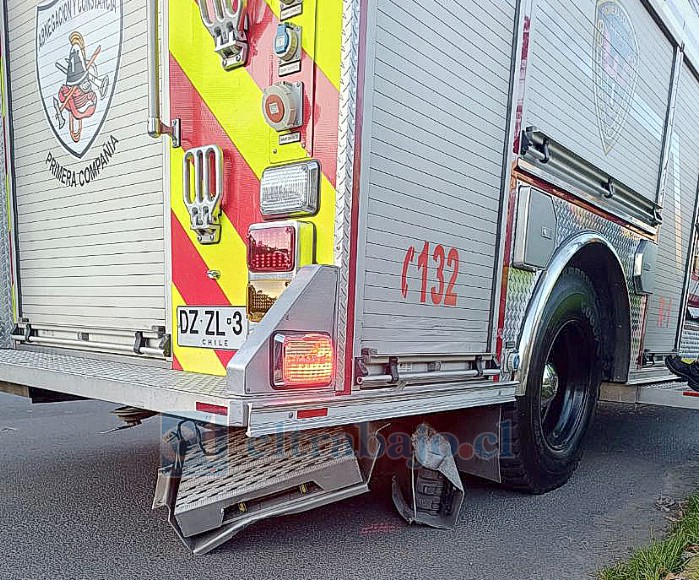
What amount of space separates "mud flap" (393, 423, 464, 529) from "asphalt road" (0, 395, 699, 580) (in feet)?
0.23

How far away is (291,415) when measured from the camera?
1919 mm

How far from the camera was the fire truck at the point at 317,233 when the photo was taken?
Result: 7.00 feet

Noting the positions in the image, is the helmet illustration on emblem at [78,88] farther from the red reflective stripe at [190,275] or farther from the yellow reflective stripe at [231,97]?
the red reflective stripe at [190,275]

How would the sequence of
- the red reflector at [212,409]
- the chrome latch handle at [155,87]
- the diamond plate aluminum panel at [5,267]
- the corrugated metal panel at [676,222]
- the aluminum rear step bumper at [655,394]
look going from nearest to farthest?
the red reflector at [212,409] → the chrome latch handle at [155,87] → the diamond plate aluminum panel at [5,267] → the aluminum rear step bumper at [655,394] → the corrugated metal panel at [676,222]

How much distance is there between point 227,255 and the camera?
2.46 metres

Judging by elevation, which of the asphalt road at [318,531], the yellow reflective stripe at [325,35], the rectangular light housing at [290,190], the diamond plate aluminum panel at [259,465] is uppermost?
the yellow reflective stripe at [325,35]

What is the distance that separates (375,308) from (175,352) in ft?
3.08

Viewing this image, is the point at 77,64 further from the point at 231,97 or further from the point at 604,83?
the point at 604,83

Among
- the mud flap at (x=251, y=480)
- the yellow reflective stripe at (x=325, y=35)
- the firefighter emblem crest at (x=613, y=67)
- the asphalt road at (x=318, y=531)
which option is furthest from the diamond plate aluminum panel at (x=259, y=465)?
the firefighter emblem crest at (x=613, y=67)

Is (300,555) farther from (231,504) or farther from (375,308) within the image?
(375,308)

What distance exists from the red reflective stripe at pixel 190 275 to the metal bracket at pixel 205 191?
0.09 m

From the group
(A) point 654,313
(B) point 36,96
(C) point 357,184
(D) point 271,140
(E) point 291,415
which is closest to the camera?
(E) point 291,415

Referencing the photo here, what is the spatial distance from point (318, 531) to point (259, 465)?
0.70 metres

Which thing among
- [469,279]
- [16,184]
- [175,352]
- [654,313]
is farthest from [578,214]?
[16,184]
